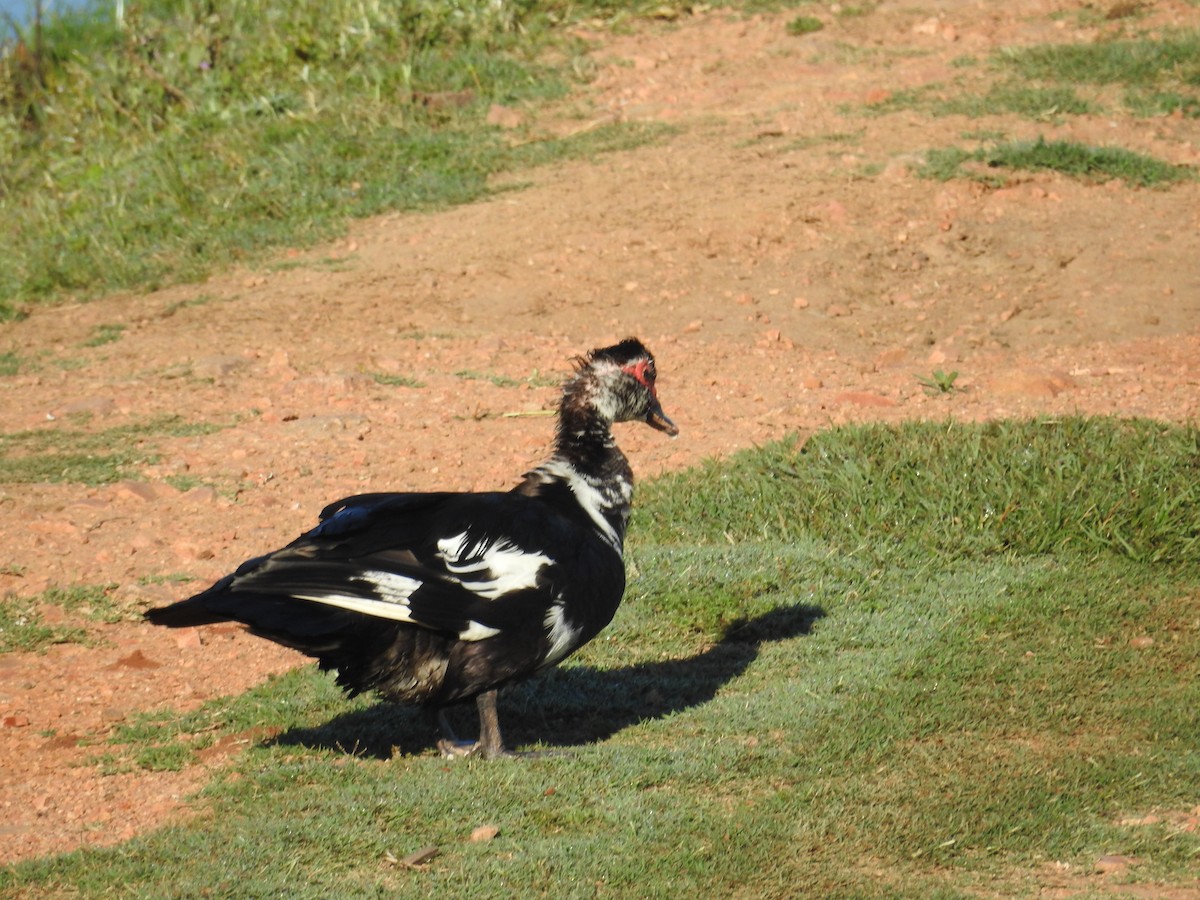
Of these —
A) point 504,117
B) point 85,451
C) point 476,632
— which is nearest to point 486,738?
point 476,632

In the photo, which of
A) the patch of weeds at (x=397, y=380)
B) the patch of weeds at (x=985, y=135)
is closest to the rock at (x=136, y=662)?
the patch of weeds at (x=397, y=380)

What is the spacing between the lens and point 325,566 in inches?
186

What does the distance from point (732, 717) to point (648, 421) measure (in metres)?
1.14

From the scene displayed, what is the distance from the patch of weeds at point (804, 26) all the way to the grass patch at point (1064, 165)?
3.09m

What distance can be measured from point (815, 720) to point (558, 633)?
0.92 meters

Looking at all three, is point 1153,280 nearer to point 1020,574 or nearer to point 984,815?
point 1020,574

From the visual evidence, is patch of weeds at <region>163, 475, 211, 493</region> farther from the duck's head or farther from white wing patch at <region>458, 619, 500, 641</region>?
white wing patch at <region>458, 619, 500, 641</region>

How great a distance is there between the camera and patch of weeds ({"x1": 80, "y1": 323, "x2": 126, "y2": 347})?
984 centimetres

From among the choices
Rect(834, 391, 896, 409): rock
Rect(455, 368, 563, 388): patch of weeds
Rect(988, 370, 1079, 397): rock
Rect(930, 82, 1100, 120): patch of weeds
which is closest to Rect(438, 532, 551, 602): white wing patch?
Rect(834, 391, 896, 409): rock

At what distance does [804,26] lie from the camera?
13484 mm

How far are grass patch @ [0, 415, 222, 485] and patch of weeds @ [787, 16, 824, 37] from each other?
7109 millimetres

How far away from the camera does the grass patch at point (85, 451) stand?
7.81 metres

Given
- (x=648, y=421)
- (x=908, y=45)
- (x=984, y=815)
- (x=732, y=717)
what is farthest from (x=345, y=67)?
(x=984, y=815)

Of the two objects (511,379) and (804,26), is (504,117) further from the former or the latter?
(511,379)
